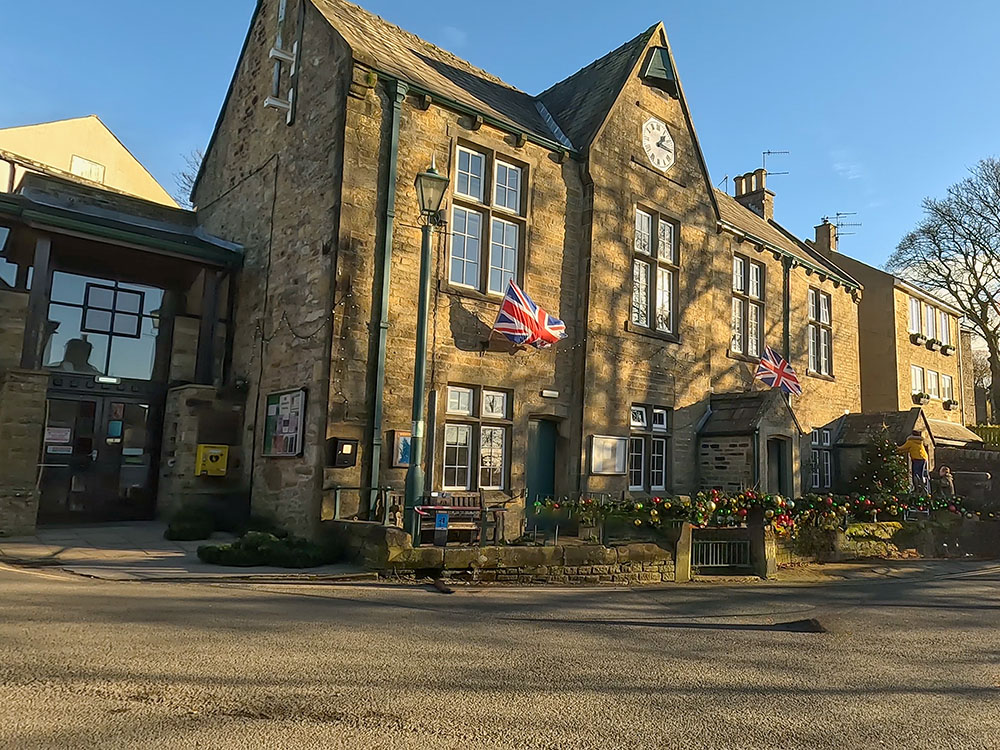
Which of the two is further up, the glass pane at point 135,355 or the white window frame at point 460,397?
the glass pane at point 135,355

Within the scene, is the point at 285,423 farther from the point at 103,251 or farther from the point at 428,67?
the point at 428,67

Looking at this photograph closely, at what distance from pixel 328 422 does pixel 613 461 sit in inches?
264

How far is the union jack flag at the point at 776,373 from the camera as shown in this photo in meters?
19.1

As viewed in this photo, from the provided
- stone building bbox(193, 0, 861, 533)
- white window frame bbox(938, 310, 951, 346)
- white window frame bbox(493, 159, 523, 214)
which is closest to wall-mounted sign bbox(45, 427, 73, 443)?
stone building bbox(193, 0, 861, 533)

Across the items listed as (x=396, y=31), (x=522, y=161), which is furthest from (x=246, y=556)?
(x=396, y=31)

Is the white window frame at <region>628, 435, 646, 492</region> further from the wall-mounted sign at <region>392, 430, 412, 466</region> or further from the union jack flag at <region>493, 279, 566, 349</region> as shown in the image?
the wall-mounted sign at <region>392, 430, 412, 466</region>

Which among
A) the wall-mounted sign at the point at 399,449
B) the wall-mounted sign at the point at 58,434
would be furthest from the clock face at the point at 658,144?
the wall-mounted sign at the point at 58,434

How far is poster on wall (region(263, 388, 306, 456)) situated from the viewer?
12.4 meters

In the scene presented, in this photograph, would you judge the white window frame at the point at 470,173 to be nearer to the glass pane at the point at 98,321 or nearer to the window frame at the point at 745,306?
the glass pane at the point at 98,321

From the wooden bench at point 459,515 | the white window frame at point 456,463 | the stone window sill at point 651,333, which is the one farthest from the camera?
the stone window sill at point 651,333

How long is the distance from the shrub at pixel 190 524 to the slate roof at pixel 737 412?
11.6 meters

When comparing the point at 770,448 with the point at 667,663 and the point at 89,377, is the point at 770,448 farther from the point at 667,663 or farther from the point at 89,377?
the point at 89,377

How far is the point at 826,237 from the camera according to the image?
3166cm

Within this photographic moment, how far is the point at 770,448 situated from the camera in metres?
18.9
